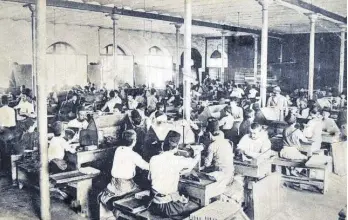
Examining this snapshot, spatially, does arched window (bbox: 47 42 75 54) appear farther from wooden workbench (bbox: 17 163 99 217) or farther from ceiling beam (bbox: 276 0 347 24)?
wooden workbench (bbox: 17 163 99 217)

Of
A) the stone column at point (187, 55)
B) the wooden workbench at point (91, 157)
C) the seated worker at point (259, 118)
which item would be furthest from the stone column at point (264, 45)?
the wooden workbench at point (91, 157)

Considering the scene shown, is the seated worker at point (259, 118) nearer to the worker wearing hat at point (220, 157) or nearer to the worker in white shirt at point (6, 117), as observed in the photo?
the worker wearing hat at point (220, 157)

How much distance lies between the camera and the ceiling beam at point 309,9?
958 centimetres

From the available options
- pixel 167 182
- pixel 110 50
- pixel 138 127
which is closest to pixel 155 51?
pixel 110 50

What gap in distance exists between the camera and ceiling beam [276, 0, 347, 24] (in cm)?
958

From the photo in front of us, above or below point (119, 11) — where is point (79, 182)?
below

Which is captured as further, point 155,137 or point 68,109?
point 68,109

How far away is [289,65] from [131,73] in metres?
8.73

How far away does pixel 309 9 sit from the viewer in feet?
33.8

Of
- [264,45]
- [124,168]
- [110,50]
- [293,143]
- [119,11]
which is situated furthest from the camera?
[110,50]

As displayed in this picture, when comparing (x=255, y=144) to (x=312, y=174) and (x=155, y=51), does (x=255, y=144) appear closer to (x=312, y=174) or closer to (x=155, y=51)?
(x=312, y=174)

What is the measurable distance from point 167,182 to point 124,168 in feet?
2.36

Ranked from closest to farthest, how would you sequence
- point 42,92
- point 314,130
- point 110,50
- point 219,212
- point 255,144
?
point 219,212 < point 42,92 < point 255,144 < point 314,130 < point 110,50

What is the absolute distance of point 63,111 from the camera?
998 centimetres
